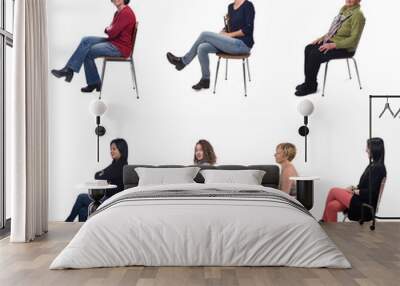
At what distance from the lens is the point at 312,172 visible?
720 cm

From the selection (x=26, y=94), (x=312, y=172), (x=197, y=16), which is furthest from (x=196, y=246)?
(x=197, y=16)

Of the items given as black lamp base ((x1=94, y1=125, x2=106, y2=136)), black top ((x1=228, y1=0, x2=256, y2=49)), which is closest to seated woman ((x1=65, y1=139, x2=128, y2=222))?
black lamp base ((x1=94, y1=125, x2=106, y2=136))

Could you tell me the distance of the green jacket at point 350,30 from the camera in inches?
282

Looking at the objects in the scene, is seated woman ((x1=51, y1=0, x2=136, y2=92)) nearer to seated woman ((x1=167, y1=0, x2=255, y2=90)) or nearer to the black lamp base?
the black lamp base

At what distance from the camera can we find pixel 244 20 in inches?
285

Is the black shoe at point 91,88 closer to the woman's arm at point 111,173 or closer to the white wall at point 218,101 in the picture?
the white wall at point 218,101

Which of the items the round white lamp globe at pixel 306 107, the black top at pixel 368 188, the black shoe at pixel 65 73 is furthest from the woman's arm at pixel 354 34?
the black shoe at pixel 65 73

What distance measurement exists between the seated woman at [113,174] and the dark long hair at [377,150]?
10.5ft

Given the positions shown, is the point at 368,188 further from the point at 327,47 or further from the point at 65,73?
the point at 65,73

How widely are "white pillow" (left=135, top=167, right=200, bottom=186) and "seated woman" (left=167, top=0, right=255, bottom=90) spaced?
1.18m

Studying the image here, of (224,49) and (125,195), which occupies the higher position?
(224,49)

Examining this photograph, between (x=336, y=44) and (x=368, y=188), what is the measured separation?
1.90 meters

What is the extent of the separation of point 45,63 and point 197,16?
6.80 ft

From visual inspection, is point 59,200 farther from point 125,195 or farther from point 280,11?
point 280,11
